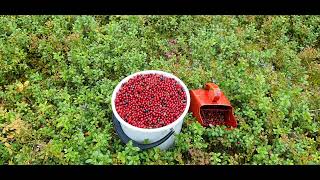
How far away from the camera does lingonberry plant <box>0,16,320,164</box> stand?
4.05 metres

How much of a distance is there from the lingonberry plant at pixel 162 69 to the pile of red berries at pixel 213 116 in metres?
0.12

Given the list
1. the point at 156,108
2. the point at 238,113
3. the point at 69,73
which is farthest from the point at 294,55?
the point at 69,73

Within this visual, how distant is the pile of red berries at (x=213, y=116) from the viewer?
430cm

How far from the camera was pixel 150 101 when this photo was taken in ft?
13.0

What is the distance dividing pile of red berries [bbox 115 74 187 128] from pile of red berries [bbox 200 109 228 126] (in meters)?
0.40

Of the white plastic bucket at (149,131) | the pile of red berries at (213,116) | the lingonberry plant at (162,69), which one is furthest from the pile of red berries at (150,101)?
the pile of red berries at (213,116)

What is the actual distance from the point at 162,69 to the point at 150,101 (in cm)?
85

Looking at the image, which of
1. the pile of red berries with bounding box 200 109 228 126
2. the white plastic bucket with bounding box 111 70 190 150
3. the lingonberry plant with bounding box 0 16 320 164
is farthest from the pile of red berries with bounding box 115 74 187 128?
the pile of red berries with bounding box 200 109 228 126

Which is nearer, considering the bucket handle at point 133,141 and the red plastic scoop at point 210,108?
the bucket handle at point 133,141

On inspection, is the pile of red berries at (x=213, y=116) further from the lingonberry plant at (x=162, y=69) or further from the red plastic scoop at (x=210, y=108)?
the lingonberry plant at (x=162, y=69)

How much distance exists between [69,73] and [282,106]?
223cm

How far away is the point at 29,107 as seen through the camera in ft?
14.7

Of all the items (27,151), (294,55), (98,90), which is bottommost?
(27,151)

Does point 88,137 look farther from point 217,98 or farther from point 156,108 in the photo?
point 217,98
